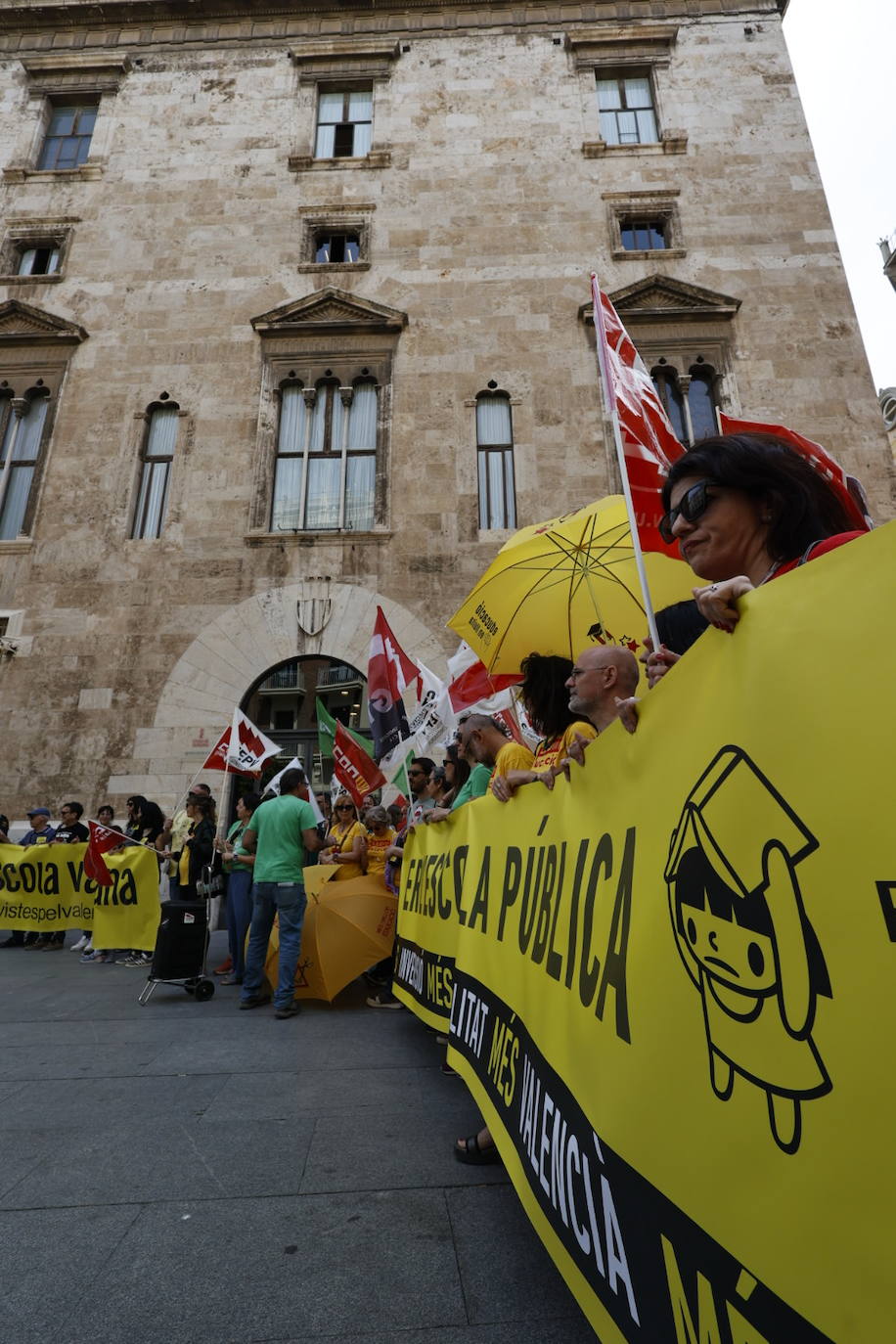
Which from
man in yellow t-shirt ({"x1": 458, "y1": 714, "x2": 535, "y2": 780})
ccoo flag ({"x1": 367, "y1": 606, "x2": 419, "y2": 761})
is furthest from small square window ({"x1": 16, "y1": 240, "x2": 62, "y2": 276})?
man in yellow t-shirt ({"x1": 458, "y1": 714, "x2": 535, "y2": 780})

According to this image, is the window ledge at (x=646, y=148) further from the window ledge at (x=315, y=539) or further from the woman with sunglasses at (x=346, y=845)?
the woman with sunglasses at (x=346, y=845)

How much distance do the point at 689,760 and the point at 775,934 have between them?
394 millimetres

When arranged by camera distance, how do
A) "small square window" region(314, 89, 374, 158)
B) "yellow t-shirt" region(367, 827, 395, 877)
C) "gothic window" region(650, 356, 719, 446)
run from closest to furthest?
"yellow t-shirt" region(367, 827, 395, 877)
"gothic window" region(650, 356, 719, 446)
"small square window" region(314, 89, 374, 158)

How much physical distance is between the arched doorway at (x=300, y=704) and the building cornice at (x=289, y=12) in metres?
13.9

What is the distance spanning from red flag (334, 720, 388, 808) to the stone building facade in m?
3.58

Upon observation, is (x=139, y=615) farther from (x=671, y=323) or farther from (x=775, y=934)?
(x=775, y=934)

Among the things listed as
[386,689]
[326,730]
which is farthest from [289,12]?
[386,689]

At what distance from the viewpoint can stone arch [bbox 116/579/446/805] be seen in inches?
429

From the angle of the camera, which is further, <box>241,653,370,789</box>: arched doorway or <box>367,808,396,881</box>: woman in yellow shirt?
<box>241,653,370,789</box>: arched doorway

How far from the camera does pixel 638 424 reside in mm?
3490

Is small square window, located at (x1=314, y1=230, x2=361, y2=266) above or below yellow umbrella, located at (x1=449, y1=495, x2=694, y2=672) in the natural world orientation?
above

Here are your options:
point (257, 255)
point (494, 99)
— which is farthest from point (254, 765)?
point (494, 99)

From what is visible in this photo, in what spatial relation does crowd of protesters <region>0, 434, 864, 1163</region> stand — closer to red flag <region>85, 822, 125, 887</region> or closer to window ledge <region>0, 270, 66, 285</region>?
red flag <region>85, 822, 125, 887</region>

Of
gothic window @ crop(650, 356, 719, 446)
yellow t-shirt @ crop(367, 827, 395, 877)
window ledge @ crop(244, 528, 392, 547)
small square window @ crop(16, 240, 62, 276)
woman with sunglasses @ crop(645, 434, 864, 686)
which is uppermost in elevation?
small square window @ crop(16, 240, 62, 276)
